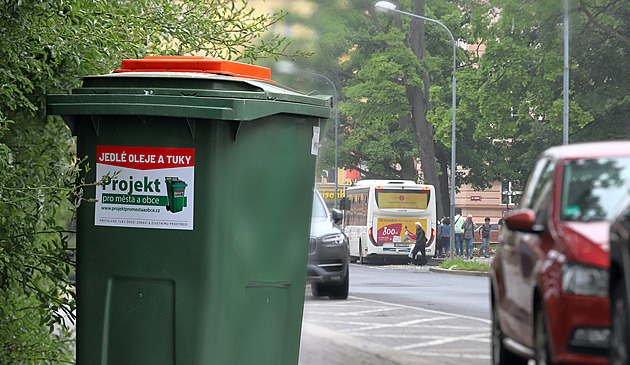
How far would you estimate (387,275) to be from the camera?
70.6 ft

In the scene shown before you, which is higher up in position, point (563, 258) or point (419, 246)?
point (563, 258)

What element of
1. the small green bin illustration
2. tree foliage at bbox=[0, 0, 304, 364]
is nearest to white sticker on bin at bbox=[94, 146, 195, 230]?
the small green bin illustration

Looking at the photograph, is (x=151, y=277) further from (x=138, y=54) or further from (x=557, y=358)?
(x=557, y=358)

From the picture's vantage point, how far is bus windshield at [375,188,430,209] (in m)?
27.7

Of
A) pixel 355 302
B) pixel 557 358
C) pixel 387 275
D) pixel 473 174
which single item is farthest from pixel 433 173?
pixel 557 358

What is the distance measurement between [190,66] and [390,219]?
23013mm

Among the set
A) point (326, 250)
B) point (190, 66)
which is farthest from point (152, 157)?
point (326, 250)

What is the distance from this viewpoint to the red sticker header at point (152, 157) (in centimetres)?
461

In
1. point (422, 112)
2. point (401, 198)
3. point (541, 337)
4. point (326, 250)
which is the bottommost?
point (326, 250)

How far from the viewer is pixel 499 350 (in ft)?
10.7

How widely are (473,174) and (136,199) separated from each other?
31666mm

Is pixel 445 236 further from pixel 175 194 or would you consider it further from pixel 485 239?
A: pixel 175 194

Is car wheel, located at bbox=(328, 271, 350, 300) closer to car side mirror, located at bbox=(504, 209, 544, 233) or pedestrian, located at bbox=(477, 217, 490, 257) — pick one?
car side mirror, located at bbox=(504, 209, 544, 233)

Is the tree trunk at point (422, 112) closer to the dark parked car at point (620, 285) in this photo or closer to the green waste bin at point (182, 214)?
the green waste bin at point (182, 214)
